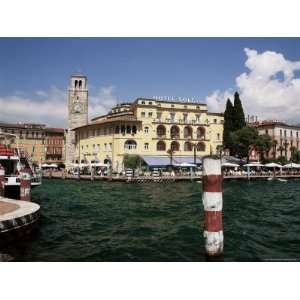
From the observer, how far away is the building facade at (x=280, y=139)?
23.2 m

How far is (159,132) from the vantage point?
2616cm

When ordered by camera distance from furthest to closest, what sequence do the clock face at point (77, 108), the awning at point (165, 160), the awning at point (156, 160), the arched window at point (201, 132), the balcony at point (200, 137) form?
the clock face at point (77, 108) < the balcony at point (200, 137) < the arched window at point (201, 132) < the awning at point (156, 160) < the awning at point (165, 160)

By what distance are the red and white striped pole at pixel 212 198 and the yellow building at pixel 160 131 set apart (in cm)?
2098

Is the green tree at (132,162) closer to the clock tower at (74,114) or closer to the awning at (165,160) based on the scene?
the awning at (165,160)

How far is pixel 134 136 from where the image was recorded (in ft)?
85.0

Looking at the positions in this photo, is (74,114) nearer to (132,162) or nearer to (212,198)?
(132,162)

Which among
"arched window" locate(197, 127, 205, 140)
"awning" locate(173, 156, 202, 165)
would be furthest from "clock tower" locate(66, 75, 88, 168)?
"arched window" locate(197, 127, 205, 140)

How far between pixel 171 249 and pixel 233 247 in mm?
669

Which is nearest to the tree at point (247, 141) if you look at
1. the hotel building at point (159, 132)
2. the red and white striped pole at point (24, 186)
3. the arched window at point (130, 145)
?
the hotel building at point (159, 132)

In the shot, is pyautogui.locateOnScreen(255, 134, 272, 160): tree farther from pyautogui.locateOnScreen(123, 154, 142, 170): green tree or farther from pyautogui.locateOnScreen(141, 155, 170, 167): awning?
pyautogui.locateOnScreen(123, 154, 142, 170): green tree

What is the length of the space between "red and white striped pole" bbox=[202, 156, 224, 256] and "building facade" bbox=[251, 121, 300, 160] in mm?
20478

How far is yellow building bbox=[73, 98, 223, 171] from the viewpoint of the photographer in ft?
80.1

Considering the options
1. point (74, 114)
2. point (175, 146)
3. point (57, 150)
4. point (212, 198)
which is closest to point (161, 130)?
point (175, 146)
